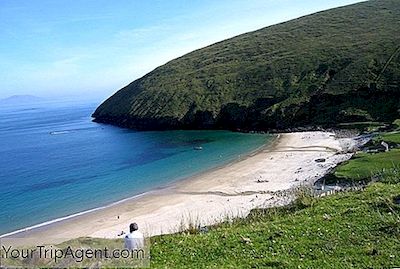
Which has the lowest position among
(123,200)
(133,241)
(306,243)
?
(123,200)

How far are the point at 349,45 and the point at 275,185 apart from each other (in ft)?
309

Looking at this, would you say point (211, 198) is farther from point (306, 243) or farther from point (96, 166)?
point (96, 166)

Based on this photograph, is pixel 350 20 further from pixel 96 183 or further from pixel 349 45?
pixel 96 183

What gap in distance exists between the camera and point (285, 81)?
120500 millimetres

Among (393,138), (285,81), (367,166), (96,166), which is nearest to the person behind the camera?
(367,166)

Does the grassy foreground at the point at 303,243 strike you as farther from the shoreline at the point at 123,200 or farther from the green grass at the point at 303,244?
the shoreline at the point at 123,200

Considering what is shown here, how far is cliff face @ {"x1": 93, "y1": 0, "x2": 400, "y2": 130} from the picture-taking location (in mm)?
102375

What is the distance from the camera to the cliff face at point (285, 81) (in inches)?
4031

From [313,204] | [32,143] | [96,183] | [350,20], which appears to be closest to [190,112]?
[32,143]

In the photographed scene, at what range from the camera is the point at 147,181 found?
61.4 m

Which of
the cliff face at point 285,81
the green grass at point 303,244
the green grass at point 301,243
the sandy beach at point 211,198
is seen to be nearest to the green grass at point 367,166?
the sandy beach at point 211,198

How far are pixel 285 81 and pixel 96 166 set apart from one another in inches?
2493

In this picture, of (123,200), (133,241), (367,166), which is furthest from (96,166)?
(133,241)

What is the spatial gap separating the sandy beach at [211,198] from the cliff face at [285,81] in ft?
109
